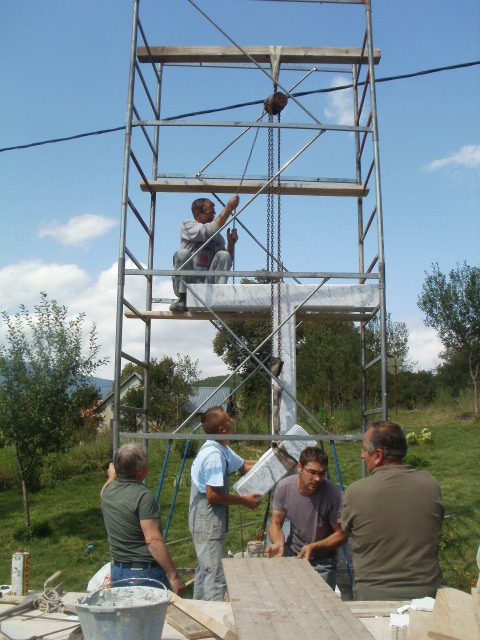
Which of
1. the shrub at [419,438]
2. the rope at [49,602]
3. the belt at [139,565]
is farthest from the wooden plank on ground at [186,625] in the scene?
the shrub at [419,438]

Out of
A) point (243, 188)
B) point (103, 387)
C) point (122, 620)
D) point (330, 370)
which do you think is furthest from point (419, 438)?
Result: point (103, 387)

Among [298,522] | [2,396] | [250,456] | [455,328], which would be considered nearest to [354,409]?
[455,328]

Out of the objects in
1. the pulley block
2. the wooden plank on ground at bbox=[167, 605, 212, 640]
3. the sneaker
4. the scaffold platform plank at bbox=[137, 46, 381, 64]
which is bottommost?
the wooden plank on ground at bbox=[167, 605, 212, 640]

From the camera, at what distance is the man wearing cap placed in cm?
674

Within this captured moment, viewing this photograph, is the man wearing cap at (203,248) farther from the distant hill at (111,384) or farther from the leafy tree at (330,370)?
the leafy tree at (330,370)

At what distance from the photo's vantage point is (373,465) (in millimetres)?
3721

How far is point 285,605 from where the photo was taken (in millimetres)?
2824

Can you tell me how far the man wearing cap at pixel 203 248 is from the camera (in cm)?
674

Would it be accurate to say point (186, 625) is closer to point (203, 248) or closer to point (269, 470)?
point (269, 470)

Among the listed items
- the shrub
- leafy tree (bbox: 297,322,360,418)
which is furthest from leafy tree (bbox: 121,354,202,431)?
the shrub

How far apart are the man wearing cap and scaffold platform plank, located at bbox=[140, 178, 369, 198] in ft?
1.12

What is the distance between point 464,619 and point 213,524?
2796mm

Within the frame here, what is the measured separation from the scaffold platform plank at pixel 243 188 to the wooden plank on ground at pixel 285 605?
15.0 ft

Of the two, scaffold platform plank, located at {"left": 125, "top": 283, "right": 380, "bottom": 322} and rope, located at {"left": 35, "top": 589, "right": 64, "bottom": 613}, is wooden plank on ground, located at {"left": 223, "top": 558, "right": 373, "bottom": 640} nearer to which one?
rope, located at {"left": 35, "top": 589, "right": 64, "bottom": 613}
